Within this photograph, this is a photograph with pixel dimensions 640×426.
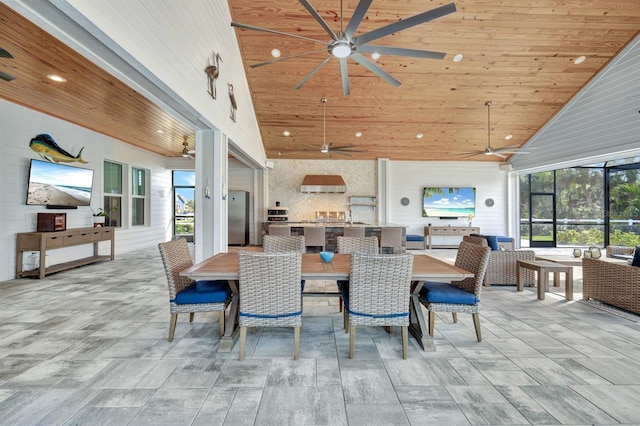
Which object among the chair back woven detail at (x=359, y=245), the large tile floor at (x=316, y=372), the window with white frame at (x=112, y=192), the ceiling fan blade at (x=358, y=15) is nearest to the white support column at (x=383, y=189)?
the chair back woven detail at (x=359, y=245)

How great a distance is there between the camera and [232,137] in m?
5.00

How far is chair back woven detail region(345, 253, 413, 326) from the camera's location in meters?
2.20

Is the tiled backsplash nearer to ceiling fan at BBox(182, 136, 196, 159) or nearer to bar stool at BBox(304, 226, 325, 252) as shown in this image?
ceiling fan at BBox(182, 136, 196, 159)

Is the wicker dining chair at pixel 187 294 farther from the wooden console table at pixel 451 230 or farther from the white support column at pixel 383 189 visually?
the wooden console table at pixel 451 230

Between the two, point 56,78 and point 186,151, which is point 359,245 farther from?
point 186,151

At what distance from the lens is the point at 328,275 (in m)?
2.31

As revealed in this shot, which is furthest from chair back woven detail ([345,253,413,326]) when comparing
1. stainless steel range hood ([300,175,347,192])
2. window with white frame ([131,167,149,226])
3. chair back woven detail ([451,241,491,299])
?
window with white frame ([131,167,149,226])

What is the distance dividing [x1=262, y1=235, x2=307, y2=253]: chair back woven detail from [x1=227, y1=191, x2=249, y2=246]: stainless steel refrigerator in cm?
475

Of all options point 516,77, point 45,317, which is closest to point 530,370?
point 45,317

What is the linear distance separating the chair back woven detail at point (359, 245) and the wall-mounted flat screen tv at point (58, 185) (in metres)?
5.47

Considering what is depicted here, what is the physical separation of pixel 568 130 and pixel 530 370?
7.12 meters

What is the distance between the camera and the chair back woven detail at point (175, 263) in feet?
8.23

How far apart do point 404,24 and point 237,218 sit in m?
6.53

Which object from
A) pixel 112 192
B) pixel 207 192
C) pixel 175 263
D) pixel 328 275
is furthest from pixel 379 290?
pixel 112 192
